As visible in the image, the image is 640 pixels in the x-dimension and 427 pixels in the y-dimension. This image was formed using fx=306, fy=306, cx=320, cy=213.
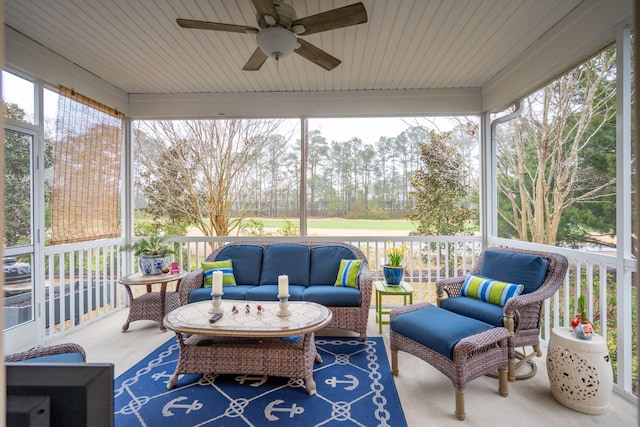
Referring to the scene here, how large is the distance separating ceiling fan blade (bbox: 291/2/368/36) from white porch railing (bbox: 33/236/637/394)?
99.4 inches

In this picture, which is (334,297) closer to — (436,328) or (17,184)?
(436,328)

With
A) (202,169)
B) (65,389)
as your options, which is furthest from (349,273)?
(65,389)

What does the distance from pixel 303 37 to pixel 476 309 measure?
9.43ft

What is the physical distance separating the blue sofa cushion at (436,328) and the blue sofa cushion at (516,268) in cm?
61

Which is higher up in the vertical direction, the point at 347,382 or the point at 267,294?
the point at 267,294

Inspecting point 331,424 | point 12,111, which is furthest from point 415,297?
point 12,111

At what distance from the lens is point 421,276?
165 inches

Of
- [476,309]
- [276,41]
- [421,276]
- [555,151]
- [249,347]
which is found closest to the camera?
[276,41]

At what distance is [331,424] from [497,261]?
205cm

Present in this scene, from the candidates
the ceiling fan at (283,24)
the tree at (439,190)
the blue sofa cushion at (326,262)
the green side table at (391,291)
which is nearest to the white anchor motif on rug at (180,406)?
the blue sofa cushion at (326,262)

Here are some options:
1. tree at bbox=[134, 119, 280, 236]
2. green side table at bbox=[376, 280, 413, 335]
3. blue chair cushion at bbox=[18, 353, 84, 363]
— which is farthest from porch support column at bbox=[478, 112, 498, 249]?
blue chair cushion at bbox=[18, 353, 84, 363]

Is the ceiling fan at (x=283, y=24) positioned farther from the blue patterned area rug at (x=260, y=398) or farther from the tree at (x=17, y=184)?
the blue patterned area rug at (x=260, y=398)

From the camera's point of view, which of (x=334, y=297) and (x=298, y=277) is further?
(x=298, y=277)

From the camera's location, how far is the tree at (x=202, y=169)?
4.57m
